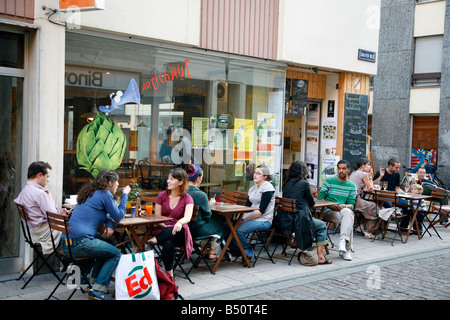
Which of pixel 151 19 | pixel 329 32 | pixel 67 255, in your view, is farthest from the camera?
pixel 329 32

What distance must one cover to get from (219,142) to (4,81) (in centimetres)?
405

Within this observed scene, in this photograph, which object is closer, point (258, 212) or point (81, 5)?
point (81, 5)

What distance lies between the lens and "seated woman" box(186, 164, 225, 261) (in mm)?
6930

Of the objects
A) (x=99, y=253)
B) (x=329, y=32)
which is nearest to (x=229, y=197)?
(x=99, y=253)

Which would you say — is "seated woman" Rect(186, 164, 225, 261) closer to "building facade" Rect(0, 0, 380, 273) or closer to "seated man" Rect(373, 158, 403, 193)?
"building facade" Rect(0, 0, 380, 273)

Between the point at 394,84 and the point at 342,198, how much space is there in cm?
1360

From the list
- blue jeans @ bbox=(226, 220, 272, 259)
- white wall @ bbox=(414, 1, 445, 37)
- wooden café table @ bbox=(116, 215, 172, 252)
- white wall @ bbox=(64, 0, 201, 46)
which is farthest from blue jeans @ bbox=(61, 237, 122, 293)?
white wall @ bbox=(414, 1, 445, 37)

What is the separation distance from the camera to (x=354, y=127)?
12.2 metres

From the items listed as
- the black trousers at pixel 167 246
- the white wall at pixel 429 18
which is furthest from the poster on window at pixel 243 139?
the white wall at pixel 429 18

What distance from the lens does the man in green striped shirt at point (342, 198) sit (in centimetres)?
859

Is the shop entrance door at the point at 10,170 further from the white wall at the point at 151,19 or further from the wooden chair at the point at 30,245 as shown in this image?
the white wall at the point at 151,19

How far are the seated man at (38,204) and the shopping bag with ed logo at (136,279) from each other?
1.31 metres

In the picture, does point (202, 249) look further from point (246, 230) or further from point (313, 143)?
point (313, 143)
